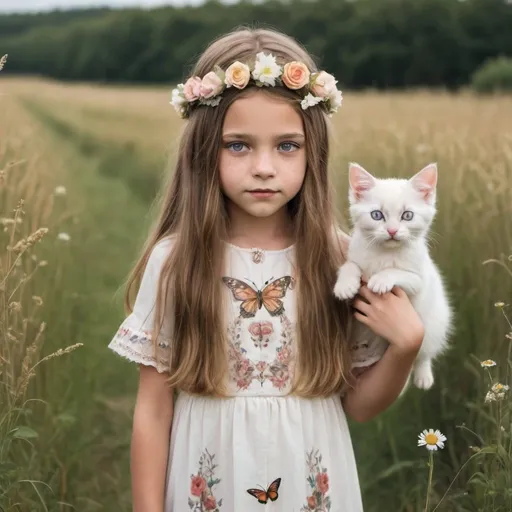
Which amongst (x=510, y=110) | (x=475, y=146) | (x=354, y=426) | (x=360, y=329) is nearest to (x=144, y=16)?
(x=510, y=110)

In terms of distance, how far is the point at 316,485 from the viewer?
2523mm

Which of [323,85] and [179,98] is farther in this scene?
[179,98]

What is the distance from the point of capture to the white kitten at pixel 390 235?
236cm

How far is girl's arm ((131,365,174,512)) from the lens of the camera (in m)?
2.54

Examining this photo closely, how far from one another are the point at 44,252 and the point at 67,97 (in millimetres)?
12412

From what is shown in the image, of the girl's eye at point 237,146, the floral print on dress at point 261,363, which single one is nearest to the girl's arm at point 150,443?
the floral print on dress at point 261,363

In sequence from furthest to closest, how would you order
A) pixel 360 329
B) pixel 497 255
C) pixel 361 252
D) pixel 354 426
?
1. pixel 354 426
2. pixel 497 255
3. pixel 360 329
4. pixel 361 252

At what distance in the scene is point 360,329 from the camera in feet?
8.84

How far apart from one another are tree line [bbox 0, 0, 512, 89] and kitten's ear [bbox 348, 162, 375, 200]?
7024mm

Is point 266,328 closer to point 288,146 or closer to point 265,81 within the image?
point 288,146

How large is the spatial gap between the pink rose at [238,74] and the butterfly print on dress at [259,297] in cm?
59

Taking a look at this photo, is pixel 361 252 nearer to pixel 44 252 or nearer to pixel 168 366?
pixel 168 366

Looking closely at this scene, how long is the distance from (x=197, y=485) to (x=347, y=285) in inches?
29.1

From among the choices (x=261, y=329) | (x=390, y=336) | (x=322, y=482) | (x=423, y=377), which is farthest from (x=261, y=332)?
(x=423, y=377)
